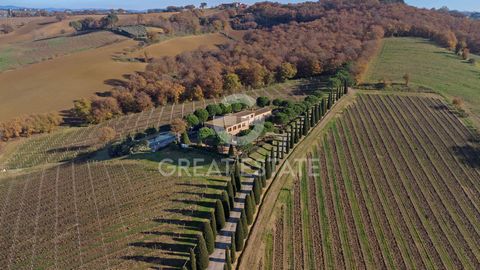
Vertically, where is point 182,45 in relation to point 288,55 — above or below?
above

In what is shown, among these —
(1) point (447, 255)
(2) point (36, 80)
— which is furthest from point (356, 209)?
(2) point (36, 80)

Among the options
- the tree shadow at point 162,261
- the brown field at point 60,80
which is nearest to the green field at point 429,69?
the tree shadow at point 162,261

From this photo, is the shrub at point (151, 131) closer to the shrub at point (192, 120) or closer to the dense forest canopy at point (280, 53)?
the shrub at point (192, 120)

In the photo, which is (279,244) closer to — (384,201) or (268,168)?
(268,168)

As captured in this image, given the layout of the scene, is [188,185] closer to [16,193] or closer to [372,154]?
[16,193]

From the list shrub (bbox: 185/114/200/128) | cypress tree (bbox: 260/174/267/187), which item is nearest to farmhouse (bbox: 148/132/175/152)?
shrub (bbox: 185/114/200/128)

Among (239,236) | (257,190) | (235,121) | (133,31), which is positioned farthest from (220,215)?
(133,31)
